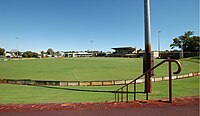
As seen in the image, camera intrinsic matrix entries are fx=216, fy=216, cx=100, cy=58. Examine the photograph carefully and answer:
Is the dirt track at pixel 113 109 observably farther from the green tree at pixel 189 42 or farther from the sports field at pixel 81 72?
the green tree at pixel 189 42

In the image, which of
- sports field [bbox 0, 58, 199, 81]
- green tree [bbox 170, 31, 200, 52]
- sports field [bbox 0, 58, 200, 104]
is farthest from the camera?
green tree [bbox 170, 31, 200, 52]

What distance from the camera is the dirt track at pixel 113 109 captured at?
3488 millimetres

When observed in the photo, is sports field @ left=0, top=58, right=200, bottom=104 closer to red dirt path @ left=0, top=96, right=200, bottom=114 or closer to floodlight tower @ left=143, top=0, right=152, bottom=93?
floodlight tower @ left=143, top=0, right=152, bottom=93

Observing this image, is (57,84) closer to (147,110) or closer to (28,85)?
(28,85)

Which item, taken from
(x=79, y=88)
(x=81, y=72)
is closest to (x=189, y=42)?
(x=81, y=72)

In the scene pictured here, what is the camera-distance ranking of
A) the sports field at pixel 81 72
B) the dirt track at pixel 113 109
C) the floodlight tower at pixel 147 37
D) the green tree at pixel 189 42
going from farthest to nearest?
the green tree at pixel 189 42
the sports field at pixel 81 72
the floodlight tower at pixel 147 37
the dirt track at pixel 113 109

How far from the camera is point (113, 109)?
3.64 metres

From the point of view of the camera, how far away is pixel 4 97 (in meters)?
10.0

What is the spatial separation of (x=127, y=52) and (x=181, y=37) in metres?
46.9

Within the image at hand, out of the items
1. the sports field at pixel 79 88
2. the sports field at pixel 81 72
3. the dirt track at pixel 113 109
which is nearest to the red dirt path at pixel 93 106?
the dirt track at pixel 113 109

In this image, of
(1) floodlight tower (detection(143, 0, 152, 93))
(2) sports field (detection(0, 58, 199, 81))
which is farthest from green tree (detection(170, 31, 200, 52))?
(1) floodlight tower (detection(143, 0, 152, 93))

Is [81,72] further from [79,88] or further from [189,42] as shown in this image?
[189,42]

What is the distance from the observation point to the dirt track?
3488 millimetres

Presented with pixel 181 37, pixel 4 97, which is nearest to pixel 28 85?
pixel 4 97
